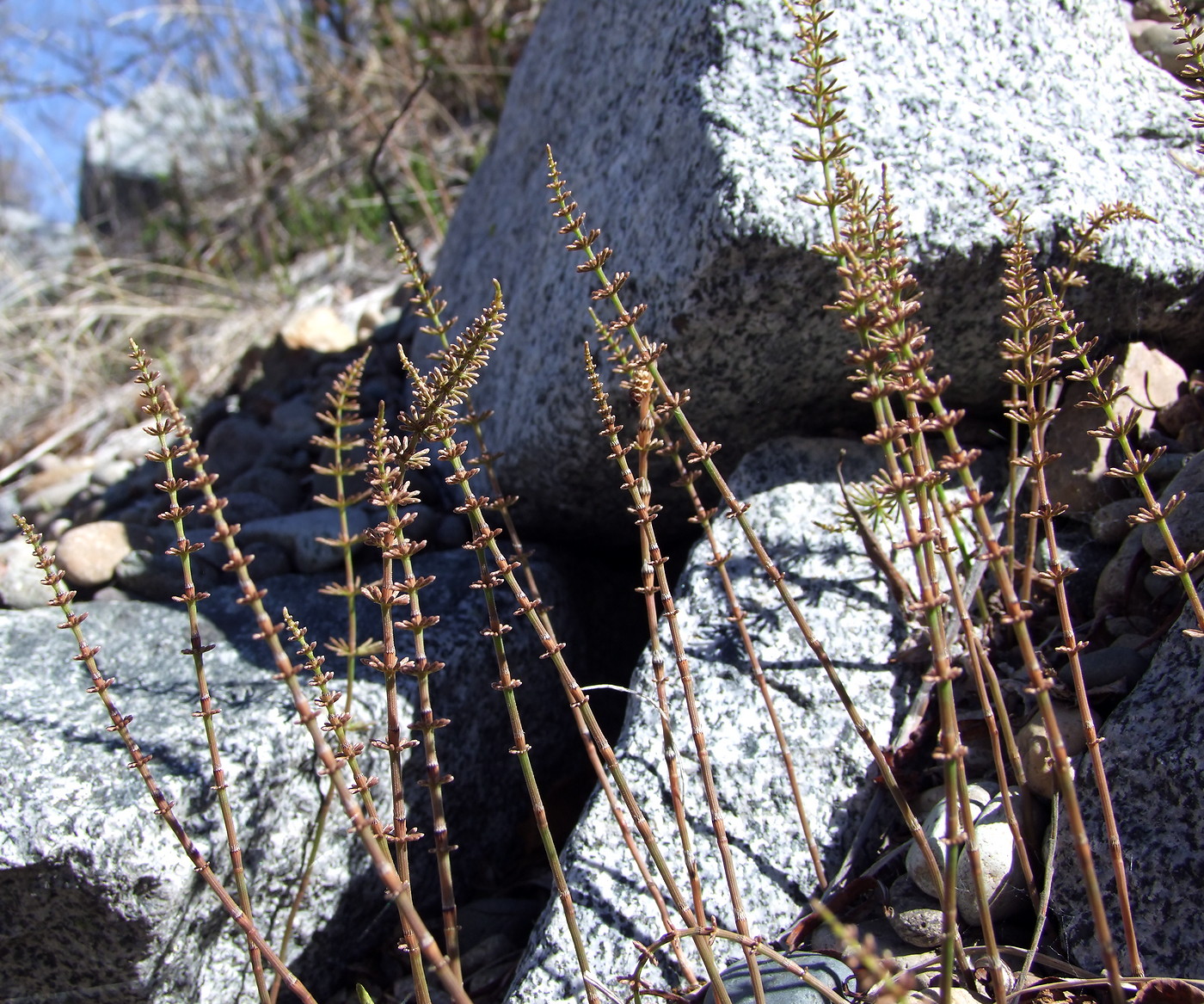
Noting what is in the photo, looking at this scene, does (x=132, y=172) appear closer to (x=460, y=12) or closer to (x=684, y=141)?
(x=460, y=12)

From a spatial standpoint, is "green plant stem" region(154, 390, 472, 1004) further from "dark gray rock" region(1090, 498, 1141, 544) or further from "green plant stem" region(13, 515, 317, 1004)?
"dark gray rock" region(1090, 498, 1141, 544)

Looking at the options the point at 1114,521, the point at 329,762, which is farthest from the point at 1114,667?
the point at 329,762

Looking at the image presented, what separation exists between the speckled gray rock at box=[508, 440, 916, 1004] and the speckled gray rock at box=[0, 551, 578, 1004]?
1.74ft

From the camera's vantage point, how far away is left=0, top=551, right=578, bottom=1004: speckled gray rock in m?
1.74

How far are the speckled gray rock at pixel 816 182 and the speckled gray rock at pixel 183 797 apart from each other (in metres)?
0.72

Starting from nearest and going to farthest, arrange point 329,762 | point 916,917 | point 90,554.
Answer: point 329,762 < point 916,917 < point 90,554

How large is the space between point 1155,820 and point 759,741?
670mm

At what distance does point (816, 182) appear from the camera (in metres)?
1.94

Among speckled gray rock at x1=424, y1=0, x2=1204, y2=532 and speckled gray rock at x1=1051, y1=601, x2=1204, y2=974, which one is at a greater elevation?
speckled gray rock at x1=424, y1=0, x2=1204, y2=532

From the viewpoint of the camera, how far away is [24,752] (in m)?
1.85

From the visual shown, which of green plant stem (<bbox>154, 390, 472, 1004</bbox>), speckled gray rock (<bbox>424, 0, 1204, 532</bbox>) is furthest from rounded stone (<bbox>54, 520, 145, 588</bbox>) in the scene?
green plant stem (<bbox>154, 390, 472, 1004</bbox>)

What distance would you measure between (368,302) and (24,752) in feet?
9.73

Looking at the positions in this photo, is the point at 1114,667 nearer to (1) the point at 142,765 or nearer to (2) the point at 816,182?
(2) the point at 816,182

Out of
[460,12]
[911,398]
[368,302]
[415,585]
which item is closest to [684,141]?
[911,398]
